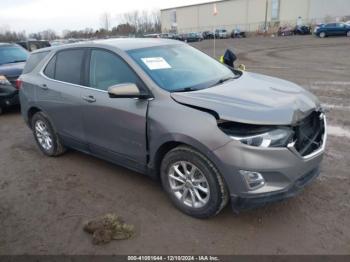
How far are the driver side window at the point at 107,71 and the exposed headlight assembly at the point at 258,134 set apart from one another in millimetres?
1170

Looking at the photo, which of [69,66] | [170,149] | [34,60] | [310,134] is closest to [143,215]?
[170,149]

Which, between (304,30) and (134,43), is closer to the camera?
(134,43)

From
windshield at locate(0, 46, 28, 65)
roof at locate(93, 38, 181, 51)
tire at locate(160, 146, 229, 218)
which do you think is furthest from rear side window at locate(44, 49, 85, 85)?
windshield at locate(0, 46, 28, 65)

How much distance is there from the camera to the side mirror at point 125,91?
3.46 m

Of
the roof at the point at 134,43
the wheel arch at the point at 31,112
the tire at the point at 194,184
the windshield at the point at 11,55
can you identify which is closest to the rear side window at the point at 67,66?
the roof at the point at 134,43

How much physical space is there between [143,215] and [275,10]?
7410cm

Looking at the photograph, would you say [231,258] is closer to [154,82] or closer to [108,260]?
[108,260]

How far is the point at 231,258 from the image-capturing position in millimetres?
2889

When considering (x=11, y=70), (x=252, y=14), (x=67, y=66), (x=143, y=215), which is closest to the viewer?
(x=143, y=215)

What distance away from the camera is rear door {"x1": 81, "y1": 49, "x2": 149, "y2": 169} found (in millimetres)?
3635

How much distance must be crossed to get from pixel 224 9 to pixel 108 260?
3287 inches

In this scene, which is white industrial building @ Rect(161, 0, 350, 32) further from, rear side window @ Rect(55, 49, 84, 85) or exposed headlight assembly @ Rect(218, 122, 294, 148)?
exposed headlight assembly @ Rect(218, 122, 294, 148)

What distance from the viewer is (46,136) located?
5.21m

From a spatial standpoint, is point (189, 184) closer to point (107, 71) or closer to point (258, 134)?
point (258, 134)
